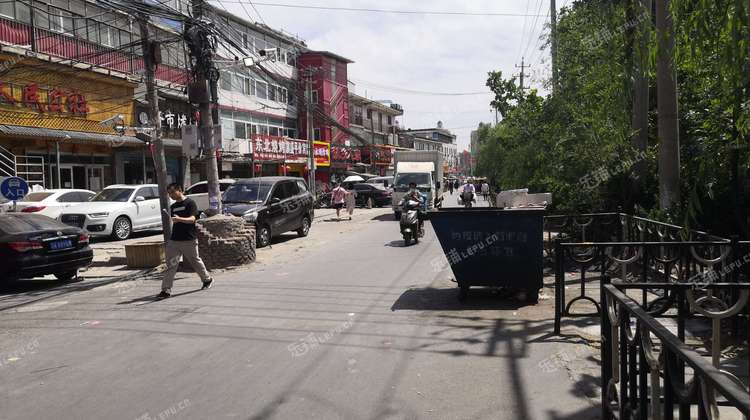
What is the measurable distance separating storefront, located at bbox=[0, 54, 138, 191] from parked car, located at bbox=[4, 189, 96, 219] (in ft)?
9.64

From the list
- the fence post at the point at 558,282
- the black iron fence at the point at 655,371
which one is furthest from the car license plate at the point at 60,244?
the black iron fence at the point at 655,371

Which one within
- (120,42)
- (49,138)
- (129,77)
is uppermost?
(120,42)

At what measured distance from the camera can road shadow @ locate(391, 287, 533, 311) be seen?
772cm

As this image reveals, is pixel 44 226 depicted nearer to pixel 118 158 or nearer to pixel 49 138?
pixel 49 138

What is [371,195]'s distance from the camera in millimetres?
34500

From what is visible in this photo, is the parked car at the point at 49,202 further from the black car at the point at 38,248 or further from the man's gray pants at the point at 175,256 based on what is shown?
the man's gray pants at the point at 175,256

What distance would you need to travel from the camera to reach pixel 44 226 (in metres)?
10.6

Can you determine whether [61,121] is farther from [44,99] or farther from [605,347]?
[605,347]

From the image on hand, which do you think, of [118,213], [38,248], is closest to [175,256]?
[38,248]

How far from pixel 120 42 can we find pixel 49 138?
23.9ft

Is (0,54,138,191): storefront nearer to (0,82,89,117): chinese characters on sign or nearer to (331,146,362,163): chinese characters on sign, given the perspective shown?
(0,82,89,117): chinese characters on sign

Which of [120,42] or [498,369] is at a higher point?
[120,42]

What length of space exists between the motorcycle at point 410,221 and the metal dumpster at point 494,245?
268 inches

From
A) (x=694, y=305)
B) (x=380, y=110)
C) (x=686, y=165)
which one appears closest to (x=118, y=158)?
(x=686, y=165)
